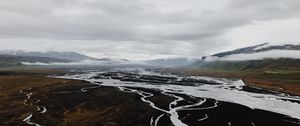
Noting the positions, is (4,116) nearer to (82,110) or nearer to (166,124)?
(82,110)

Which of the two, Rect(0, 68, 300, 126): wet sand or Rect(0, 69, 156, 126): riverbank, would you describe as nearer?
Rect(0, 68, 300, 126): wet sand

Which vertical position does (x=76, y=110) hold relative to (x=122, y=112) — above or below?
above

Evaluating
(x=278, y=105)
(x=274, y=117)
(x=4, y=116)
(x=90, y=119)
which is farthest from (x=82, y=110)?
(x=278, y=105)

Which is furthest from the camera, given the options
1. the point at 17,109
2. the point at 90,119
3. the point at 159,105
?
the point at 159,105

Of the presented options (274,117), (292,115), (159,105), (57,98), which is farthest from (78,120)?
(292,115)

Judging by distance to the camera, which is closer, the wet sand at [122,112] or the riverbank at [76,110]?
the wet sand at [122,112]

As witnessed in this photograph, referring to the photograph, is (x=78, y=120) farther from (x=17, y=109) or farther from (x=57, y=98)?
(x=57, y=98)

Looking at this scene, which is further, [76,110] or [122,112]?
[76,110]

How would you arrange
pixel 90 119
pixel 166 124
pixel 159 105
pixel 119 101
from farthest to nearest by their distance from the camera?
pixel 119 101 < pixel 159 105 < pixel 90 119 < pixel 166 124

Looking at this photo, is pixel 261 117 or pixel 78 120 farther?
pixel 261 117
